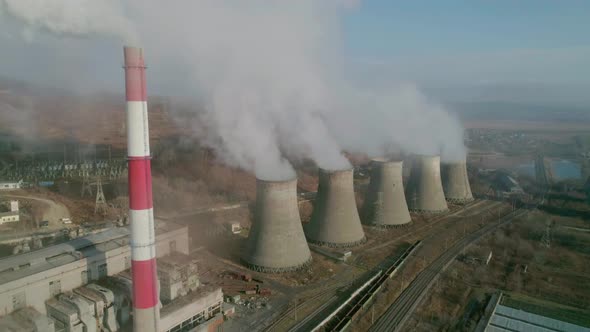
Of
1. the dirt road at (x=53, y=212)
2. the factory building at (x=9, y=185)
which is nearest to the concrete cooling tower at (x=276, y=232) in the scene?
the dirt road at (x=53, y=212)

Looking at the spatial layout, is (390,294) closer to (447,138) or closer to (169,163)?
(447,138)

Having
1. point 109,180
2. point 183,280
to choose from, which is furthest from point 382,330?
point 109,180

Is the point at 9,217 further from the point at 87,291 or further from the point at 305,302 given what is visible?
the point at 305,302

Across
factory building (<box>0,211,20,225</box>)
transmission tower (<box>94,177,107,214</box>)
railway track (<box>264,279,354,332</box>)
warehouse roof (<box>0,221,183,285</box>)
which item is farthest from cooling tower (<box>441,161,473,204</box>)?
factory building (<box>0,211,20,225</box>)

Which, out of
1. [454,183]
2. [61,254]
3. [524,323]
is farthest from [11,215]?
[454,183]

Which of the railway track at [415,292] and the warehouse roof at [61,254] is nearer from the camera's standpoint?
the warehouse roof at [61,254]

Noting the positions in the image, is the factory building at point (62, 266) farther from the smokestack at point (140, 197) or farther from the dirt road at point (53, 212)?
the dirt road at point (53, 212)
